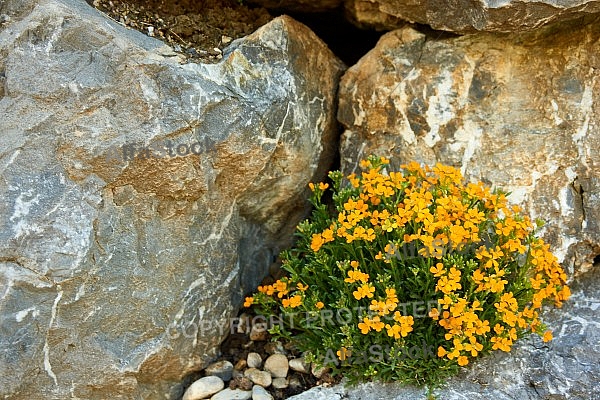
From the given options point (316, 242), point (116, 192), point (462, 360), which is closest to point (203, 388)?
point (316, 242)

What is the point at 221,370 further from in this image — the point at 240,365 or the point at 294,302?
the point at 294,302

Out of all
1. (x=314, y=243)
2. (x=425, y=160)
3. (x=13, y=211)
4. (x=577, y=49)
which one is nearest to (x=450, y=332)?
(x=314, y=243)

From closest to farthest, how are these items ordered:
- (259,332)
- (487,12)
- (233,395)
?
1. (487,12)
2. (233,395)
3. (259,332)

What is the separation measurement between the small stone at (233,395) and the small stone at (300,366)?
29cm

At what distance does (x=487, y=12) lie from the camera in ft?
12.3

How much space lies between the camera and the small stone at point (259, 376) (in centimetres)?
394

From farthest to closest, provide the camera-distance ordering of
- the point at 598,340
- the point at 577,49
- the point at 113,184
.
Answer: the point at 577,49 < the point at 598,340 < the point at 113,184

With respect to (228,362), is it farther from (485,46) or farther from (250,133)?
(485,46)

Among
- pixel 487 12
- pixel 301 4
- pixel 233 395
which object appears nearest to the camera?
pixel 487 12

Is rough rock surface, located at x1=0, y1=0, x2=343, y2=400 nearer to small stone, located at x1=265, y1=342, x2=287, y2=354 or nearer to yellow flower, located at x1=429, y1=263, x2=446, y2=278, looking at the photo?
small stone, located at x1=265, y1=342, x2=287, y2=354

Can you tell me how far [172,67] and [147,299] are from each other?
1.20 meters

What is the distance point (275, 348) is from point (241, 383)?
1.04 ft

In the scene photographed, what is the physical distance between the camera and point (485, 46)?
4.13m

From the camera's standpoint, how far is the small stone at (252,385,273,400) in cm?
382
